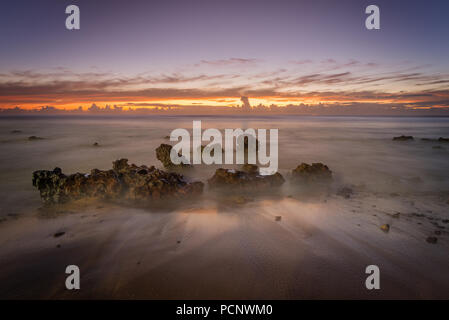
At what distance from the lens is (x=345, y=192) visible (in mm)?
6352

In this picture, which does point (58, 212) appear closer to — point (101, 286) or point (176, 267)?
point (101, 286)

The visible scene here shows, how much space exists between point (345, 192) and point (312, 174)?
1.14m

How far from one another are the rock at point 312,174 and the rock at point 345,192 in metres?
0.77

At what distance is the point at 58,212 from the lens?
4918 mm

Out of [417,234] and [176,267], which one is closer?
[176,267]

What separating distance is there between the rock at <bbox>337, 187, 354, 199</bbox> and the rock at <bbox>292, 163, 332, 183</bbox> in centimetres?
77

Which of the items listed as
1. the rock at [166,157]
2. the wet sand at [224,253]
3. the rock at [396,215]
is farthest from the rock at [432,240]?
the rock at [166,157]

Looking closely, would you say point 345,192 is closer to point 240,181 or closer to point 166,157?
point 240,181

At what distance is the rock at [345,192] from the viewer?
610cm

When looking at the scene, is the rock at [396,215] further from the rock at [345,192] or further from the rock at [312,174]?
the rock at [312,174]

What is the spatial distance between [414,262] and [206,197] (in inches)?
168
